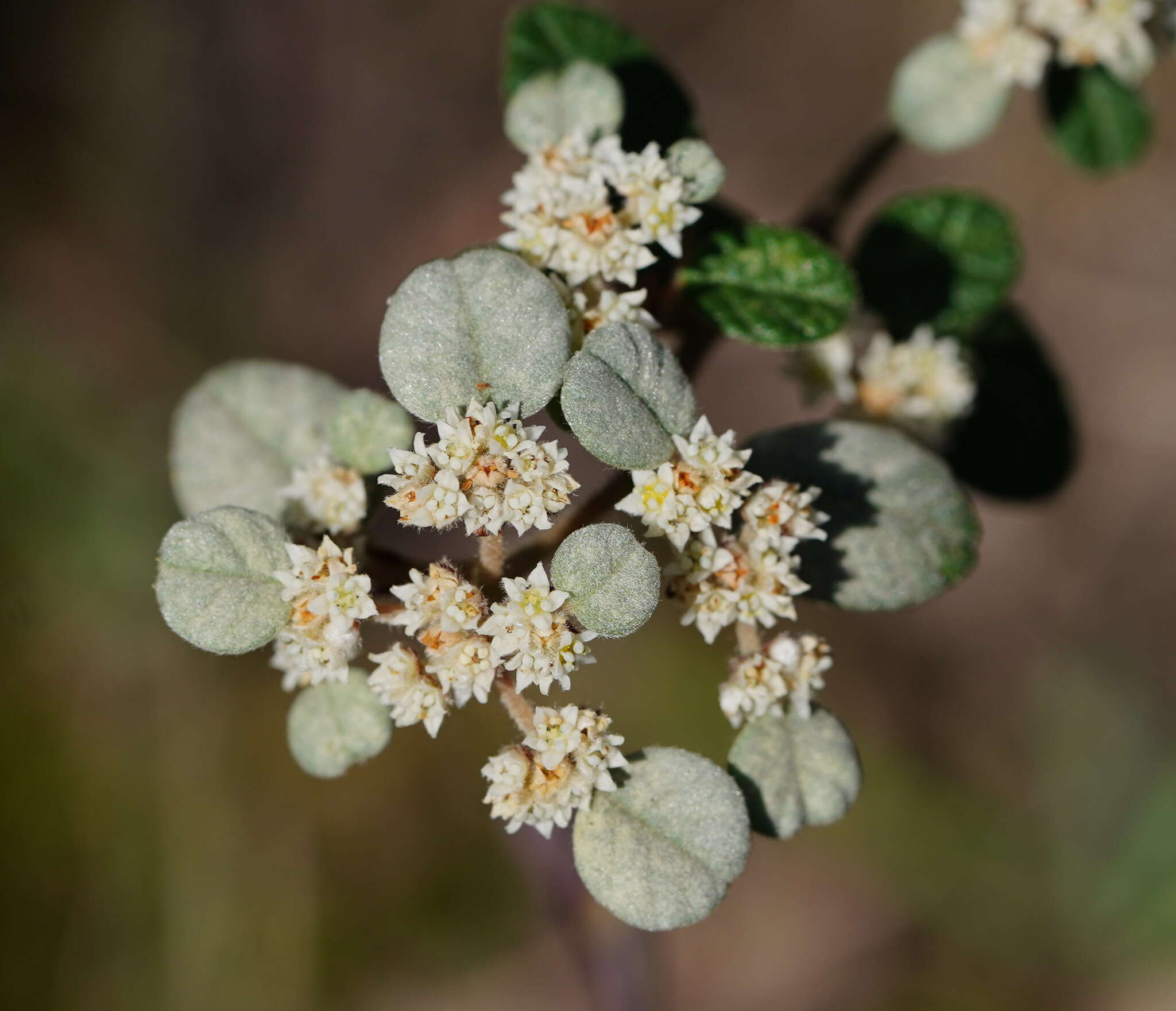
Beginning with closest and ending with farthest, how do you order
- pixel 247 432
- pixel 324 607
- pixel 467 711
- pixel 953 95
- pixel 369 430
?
pixel 324 607, pixel 369 430, pixel 247 432, pixel 953 95, pixel 467 711

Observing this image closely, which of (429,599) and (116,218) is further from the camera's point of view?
(116,218)

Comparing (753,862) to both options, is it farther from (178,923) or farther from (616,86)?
(616,86)

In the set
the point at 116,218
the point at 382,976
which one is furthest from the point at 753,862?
the point at 116,218

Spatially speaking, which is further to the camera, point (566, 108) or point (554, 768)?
point (566, 108)

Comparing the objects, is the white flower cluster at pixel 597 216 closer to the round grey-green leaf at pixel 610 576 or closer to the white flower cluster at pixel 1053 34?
the round grey-green leaf at pixel 610 576

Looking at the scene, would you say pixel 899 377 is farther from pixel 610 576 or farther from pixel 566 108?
pixel 610 576

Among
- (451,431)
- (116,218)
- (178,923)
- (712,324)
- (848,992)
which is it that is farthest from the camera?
(116,218)

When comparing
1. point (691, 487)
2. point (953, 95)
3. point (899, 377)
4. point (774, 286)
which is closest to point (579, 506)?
point (691, 487)
